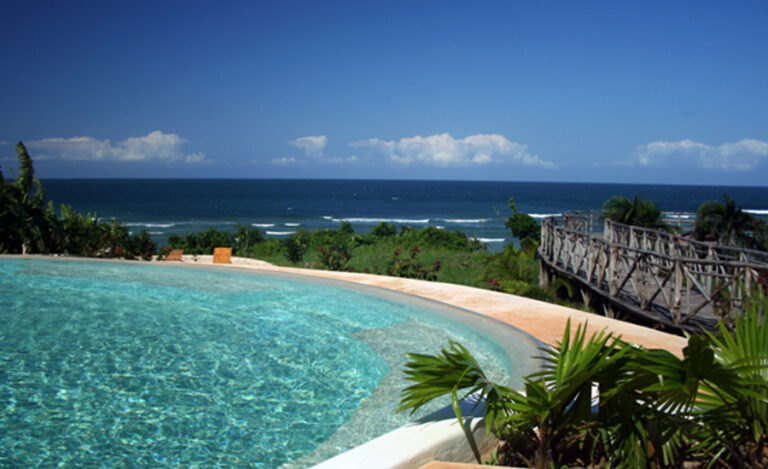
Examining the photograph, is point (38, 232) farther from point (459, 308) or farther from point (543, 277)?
point (543, 277)

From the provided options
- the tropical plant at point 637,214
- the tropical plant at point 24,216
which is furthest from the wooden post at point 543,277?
the tropical plant at point 24,216

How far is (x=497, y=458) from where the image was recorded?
306 cm

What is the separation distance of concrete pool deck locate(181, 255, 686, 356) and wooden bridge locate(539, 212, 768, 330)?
629mm

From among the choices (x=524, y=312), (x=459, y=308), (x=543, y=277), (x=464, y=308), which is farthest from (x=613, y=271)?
(x=543, y=277)

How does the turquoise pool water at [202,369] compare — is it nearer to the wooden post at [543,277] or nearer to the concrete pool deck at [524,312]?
the concrete pool deck at [524,312]

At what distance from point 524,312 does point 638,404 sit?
449 cm

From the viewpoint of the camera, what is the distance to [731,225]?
14430 millimetres

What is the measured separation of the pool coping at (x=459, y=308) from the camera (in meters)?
2.74

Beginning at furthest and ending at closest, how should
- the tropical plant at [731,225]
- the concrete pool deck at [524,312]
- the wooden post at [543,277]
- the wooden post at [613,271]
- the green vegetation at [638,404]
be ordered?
the tropical plant at [731,225], the wooden post at [543,277], the wooden post at [613,271], the concrete pool deck at [524,312], the green vegetation at [638,404]

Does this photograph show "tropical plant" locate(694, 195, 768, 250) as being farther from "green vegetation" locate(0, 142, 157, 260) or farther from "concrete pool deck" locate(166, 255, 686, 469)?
"green vegetation" locate(0, 142, 157, 260)

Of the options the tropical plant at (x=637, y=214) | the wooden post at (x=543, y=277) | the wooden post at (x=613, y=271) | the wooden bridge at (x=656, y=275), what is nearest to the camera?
the wooden bridge at (x=656, y=275)

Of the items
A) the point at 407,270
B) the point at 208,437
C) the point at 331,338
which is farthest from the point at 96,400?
the point at 407,270

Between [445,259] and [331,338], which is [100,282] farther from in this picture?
[445,259]

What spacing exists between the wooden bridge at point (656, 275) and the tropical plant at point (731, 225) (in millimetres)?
2371
